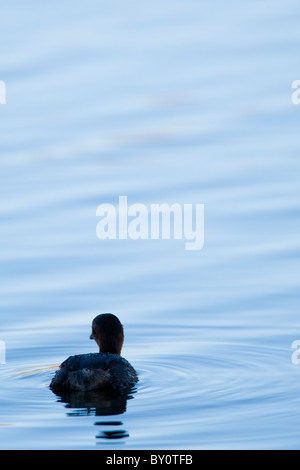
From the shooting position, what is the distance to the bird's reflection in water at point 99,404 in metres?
11.5

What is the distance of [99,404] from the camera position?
39.2 feet

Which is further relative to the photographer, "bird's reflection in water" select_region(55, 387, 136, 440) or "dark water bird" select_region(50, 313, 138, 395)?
"dark water bird" select_region(50, 313, 138, 395)

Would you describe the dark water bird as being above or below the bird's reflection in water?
above

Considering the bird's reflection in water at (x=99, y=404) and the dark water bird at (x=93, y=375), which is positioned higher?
the dark water bird at (x=93, y=375)

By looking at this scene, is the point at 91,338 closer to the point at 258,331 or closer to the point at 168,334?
the point at 168,334

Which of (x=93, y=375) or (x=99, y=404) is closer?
(x=99, y=404)

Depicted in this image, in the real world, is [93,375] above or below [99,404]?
above

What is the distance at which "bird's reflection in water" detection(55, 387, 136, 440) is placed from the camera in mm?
11477

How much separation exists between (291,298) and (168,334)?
1.72m

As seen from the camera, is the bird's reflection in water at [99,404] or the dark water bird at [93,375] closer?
the bird's reflection in water at [99,404]

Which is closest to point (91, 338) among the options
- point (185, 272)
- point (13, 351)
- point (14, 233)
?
point (13, 351)

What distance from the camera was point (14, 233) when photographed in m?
17.0
